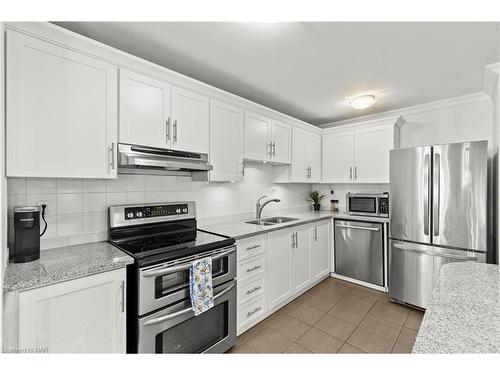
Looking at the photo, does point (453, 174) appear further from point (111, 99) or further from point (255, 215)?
point (111, 99)

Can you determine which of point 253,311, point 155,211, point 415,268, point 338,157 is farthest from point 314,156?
point 155,211

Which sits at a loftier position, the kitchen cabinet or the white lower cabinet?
the kitchen cabinet

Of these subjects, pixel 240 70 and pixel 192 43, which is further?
pixel 240 70

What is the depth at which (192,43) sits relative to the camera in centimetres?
181

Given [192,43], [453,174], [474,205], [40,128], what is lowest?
[474,205]

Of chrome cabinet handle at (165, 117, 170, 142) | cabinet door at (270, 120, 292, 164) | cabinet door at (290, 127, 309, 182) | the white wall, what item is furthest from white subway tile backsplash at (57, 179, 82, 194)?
cabinet door at (290, 127, 309, 182)

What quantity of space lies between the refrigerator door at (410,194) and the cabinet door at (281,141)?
3.99ft

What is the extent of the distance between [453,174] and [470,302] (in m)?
1.91

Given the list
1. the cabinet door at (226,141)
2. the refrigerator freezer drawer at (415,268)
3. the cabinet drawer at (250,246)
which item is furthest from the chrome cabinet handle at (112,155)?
the refrigerator freezer drawer at (415,268)

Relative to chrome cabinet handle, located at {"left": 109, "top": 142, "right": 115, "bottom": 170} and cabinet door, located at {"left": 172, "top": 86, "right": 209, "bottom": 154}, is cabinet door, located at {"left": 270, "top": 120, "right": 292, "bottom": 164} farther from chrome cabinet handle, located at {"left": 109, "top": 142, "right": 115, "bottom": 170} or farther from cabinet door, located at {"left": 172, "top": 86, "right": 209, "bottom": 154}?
chrome cabinet handle, located at {"left": 109, "top": 142, "right": 115, "bottom": 170}

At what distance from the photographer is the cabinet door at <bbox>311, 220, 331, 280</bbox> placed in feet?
10.2

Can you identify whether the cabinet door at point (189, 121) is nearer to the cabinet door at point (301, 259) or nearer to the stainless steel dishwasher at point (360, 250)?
the cabinet door at point (301, 259)

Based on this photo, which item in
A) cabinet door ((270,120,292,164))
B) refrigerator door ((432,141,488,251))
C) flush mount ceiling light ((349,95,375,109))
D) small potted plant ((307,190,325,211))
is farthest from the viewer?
small potted plant ((307,190,325,211))

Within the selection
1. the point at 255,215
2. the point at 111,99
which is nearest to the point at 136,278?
the point at 111,99
